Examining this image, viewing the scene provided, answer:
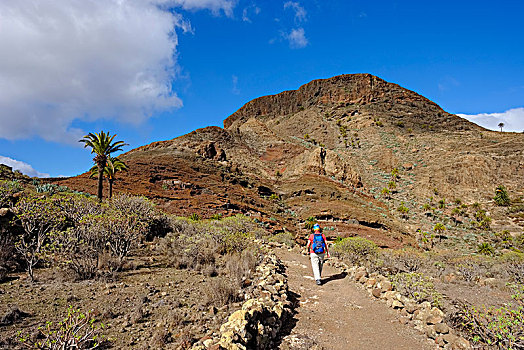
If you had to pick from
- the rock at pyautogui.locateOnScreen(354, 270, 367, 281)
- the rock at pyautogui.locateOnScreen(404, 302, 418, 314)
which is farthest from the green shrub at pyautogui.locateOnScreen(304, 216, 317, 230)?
the rock at pyautogui.locateOnScreen(404, 302, 418, 314)

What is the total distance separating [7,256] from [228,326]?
7.85 m

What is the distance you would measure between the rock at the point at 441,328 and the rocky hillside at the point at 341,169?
53.1ft

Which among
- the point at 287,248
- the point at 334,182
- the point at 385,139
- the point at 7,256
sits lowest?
the point at 287,248

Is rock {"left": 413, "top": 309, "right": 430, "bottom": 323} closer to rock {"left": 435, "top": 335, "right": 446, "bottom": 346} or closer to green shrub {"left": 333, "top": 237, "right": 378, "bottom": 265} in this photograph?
rock {"left": 435, "top": 335, "right": 446, "bottom": 346}

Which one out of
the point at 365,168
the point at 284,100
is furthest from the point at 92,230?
the point at 284,100

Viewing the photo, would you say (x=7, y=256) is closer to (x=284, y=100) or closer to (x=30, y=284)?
(x=30, y=284)

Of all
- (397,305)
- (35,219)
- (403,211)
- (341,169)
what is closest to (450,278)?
(397,305)

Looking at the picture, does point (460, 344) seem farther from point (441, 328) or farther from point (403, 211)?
point (403, 211)

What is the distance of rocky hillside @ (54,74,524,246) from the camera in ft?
86.7

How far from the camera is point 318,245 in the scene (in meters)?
8.23

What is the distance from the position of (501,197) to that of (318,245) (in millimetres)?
37530

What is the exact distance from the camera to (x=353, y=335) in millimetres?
5141

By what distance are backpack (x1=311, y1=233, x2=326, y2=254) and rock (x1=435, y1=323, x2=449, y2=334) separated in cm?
351

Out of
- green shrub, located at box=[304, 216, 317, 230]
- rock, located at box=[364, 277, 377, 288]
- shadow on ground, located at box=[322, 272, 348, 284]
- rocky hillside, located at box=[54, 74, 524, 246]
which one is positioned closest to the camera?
rock, located at box=[364, 277, 377, 288]
